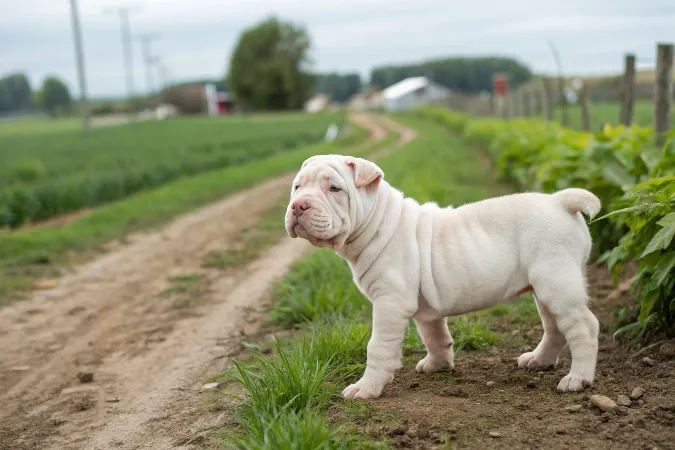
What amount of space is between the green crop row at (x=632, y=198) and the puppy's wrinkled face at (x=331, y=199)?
143cm

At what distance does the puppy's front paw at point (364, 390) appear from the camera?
4785 mm

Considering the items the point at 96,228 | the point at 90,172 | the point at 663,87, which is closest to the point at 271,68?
the point at 90,172

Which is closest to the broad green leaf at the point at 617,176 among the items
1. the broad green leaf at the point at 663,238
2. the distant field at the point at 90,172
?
the broad green leaf at the point at 663,238

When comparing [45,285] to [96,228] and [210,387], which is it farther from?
[210,387]

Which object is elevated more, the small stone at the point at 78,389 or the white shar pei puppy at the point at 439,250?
the white shar pei puppy at the point at 439,250

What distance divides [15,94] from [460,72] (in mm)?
102459

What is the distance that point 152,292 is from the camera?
29.7 ft

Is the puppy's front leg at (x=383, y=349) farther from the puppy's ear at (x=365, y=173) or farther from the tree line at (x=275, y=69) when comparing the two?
the tree line at (x=275, y=69)

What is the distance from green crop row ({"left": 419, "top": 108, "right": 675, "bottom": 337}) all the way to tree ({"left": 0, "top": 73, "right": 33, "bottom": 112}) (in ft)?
564

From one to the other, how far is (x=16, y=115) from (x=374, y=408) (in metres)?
185

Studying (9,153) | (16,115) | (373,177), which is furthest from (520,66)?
(373,177)

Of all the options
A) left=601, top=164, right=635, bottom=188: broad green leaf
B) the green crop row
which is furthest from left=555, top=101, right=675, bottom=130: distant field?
left=601, top=164, right=635, bottom=188: broad green leaf

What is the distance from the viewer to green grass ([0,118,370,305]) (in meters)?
10.6

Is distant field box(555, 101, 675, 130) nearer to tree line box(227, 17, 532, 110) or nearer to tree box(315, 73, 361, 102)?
tree line box(227, 17, 532, 110)
